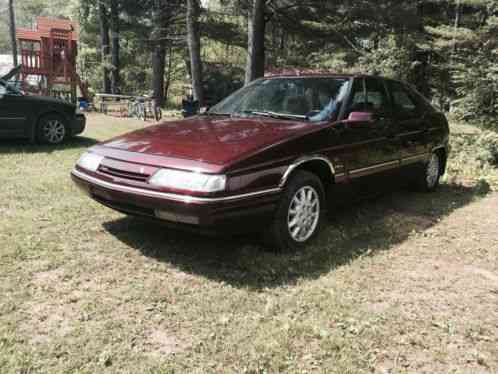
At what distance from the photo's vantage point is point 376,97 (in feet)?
16.0

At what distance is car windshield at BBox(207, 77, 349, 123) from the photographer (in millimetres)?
4320

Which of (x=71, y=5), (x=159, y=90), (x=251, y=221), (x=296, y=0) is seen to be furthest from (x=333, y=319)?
(x=71, y=5)

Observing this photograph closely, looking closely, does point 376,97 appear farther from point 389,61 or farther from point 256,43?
point 389,61

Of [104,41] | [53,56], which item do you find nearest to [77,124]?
[53,56]

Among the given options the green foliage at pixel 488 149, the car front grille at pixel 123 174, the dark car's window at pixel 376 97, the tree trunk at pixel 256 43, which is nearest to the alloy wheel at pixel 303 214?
the car front grille at pixel 123 174

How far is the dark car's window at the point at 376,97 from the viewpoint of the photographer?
15.6 feet

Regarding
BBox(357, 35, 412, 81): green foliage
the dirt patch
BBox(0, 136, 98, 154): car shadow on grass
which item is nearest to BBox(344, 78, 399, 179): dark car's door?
the dirt patch

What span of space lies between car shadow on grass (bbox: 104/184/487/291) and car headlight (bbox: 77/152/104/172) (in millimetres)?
663

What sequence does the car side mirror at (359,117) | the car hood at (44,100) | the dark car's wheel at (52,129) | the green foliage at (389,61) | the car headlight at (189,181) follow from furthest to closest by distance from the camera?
the green foliage at (389,61), the dark car's wheel at (52,129), the car hood at (44,100), the car side mirror at (359,117), the car headlight at (189,181)

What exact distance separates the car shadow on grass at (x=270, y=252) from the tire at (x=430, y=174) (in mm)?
672

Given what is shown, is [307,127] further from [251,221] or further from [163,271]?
[163,271]

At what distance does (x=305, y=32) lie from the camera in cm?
1527

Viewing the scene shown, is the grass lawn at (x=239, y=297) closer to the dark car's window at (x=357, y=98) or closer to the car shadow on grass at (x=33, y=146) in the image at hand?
the dark car's window at (x=357, y=98)

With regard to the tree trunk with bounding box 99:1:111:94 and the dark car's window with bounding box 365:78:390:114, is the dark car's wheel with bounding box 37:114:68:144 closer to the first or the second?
the dark car's window with bounding box 365:78:390:114
